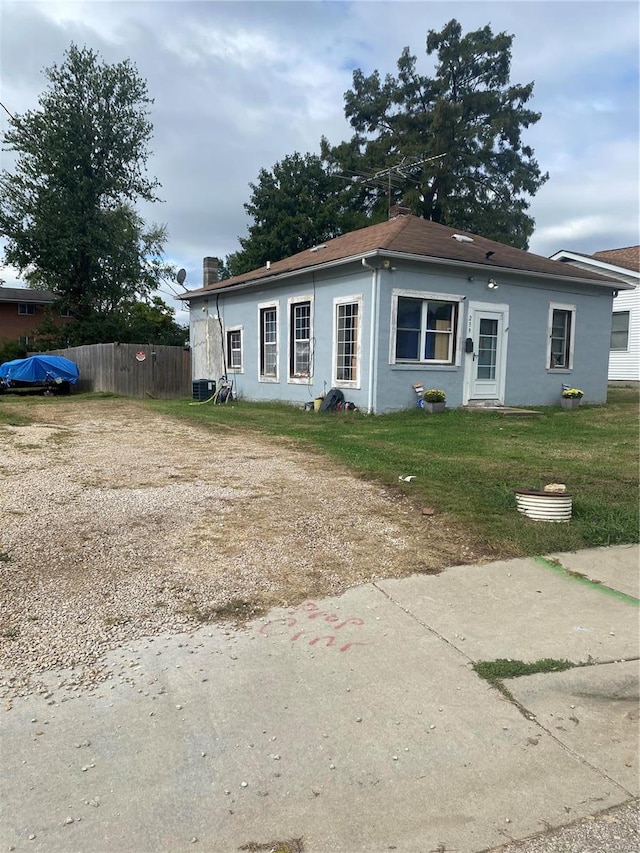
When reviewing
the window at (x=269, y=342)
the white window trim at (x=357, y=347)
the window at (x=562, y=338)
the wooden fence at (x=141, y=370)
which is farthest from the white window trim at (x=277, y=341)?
the window at (x=562, y=338)

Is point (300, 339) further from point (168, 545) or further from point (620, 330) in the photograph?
point (620, 330)

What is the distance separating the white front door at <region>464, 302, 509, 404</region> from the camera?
1398 centimetres

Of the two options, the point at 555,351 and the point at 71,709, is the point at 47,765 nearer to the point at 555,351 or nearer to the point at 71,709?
the point at 71,709

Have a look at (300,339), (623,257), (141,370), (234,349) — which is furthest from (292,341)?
(623,257)

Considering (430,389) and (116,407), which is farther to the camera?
(116,407)

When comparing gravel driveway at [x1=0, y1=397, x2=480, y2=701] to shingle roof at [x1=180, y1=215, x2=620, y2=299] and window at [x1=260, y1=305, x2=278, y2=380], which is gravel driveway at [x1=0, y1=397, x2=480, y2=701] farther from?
window at [x1=260, y1=305, x2=278, y2=380]

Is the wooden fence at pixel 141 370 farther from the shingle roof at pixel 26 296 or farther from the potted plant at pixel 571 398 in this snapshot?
the shingle roof at pixel 26 296

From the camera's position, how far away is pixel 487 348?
1446 centimetres

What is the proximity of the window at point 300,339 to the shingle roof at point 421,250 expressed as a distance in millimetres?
998

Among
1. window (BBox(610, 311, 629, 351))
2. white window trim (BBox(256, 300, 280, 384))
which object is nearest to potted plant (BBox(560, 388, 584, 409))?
white window trim (BBox(256, 300, 280, 384))

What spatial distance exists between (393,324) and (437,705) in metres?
10.9

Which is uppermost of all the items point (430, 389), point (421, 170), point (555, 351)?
point (421, 170)

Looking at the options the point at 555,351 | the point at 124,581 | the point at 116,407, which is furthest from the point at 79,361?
the point at 124,581

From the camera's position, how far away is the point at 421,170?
3281 centimetres
